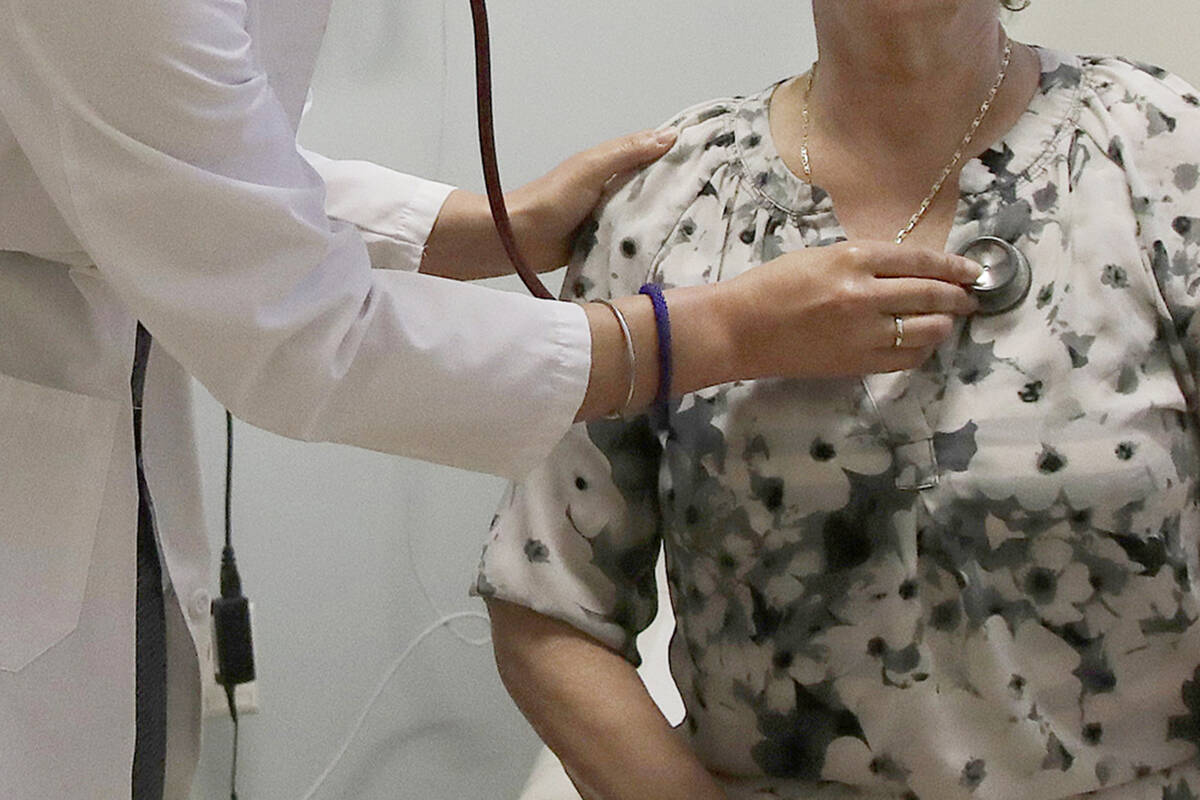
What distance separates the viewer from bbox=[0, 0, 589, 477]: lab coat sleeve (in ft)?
2.32

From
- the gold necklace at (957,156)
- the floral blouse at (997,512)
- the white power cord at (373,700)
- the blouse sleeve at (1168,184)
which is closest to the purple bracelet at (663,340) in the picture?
the floral blouse at (997,512)

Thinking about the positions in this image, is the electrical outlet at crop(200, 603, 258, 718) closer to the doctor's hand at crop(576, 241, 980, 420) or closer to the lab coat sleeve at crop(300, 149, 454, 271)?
the lab coat sleeve at crop(300, 149, 454, 271)

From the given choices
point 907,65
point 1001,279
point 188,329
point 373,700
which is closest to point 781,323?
point 1001,279

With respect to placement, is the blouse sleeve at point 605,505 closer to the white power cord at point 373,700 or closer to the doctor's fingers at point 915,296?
the doctor's fingers at point 915,296

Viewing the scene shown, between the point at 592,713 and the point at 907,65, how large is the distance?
63 cm

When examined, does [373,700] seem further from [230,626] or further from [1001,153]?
[1001,153]

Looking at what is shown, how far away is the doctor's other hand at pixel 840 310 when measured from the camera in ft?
3.02

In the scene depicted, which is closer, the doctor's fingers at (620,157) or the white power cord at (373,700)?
the doctor's fingers at (620,157)

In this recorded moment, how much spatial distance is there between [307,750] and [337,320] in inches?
48.2

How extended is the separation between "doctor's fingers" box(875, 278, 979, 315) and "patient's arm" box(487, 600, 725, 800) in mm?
412

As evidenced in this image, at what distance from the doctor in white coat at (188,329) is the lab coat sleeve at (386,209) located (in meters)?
0.21

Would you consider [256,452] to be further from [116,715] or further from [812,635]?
[812,635]

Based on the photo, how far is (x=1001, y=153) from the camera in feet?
3.46

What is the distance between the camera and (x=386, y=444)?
0.86 m
